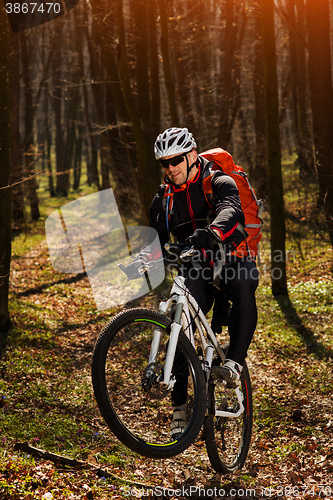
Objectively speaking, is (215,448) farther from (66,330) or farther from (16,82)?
(16,82)

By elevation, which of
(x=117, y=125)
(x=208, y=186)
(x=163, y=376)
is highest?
(x=208, y=186)

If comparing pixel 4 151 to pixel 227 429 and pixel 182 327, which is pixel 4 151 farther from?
pixel 227 429

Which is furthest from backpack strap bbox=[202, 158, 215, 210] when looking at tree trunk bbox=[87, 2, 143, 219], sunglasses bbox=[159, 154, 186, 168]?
tree trunk bbox=[87, 2, 143, 219]

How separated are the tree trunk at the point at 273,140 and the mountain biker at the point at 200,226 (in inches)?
214

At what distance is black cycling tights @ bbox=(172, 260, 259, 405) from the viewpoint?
386 cm

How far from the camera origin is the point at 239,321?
3953 millimetres

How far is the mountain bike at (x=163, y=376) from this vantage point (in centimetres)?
330

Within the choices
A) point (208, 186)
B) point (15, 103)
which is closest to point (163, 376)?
point (208, 186)

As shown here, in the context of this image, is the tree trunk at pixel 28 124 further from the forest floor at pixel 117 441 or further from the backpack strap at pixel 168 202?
the backpack strap at pixel 168 202

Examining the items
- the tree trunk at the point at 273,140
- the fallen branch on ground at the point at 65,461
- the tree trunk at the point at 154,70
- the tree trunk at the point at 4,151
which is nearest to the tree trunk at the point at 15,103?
the tree trunk at the point at 154,70

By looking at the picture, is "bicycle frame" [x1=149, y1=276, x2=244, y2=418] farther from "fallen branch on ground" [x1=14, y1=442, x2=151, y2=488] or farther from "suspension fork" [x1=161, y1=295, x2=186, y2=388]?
"fallen branch on ground" [x1=14, y1=442, x2=151, y2=488]

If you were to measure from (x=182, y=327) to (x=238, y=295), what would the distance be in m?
0.67

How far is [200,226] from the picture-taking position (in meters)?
3.99

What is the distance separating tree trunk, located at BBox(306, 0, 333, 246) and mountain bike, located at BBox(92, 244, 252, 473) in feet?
21.7
